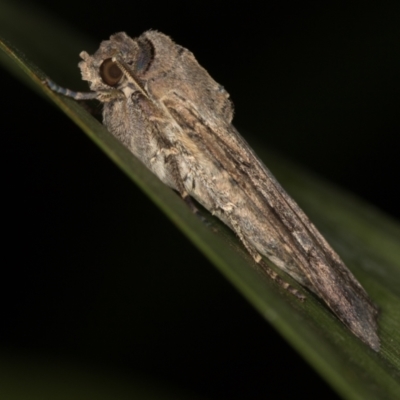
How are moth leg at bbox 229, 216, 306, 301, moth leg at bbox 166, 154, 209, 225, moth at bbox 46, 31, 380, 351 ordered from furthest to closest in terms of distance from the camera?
1. moth leg at bbox 166, 154, 209, 225
2. moth at bbox 46, 31, 380, 351
3. moth leg at bbox 229, 216, 306, 301

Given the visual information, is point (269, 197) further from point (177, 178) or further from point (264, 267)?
point (177, 178)

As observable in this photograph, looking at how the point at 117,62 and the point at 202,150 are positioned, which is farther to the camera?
the point at 117,62

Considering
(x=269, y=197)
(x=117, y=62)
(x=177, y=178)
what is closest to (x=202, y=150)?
(x=177, y=178)

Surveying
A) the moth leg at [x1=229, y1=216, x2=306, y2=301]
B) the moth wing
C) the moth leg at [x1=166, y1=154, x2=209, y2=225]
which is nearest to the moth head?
the moth wing

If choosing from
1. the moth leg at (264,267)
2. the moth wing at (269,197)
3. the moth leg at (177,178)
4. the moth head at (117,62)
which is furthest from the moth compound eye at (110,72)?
the moth leg at (264,267)

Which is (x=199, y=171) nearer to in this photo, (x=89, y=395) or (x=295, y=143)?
(x=89, y=395)

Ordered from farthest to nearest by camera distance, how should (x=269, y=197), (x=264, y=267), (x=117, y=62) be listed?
(x=117, y=62)
(x=269, y=197)
(x=264, y=267)

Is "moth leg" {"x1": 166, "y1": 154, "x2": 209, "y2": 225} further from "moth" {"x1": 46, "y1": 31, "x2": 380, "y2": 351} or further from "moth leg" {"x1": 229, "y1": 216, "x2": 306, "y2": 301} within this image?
"moth leg" {"x1": 229, "y1": 216, "x2": 306, "y2": 301}
